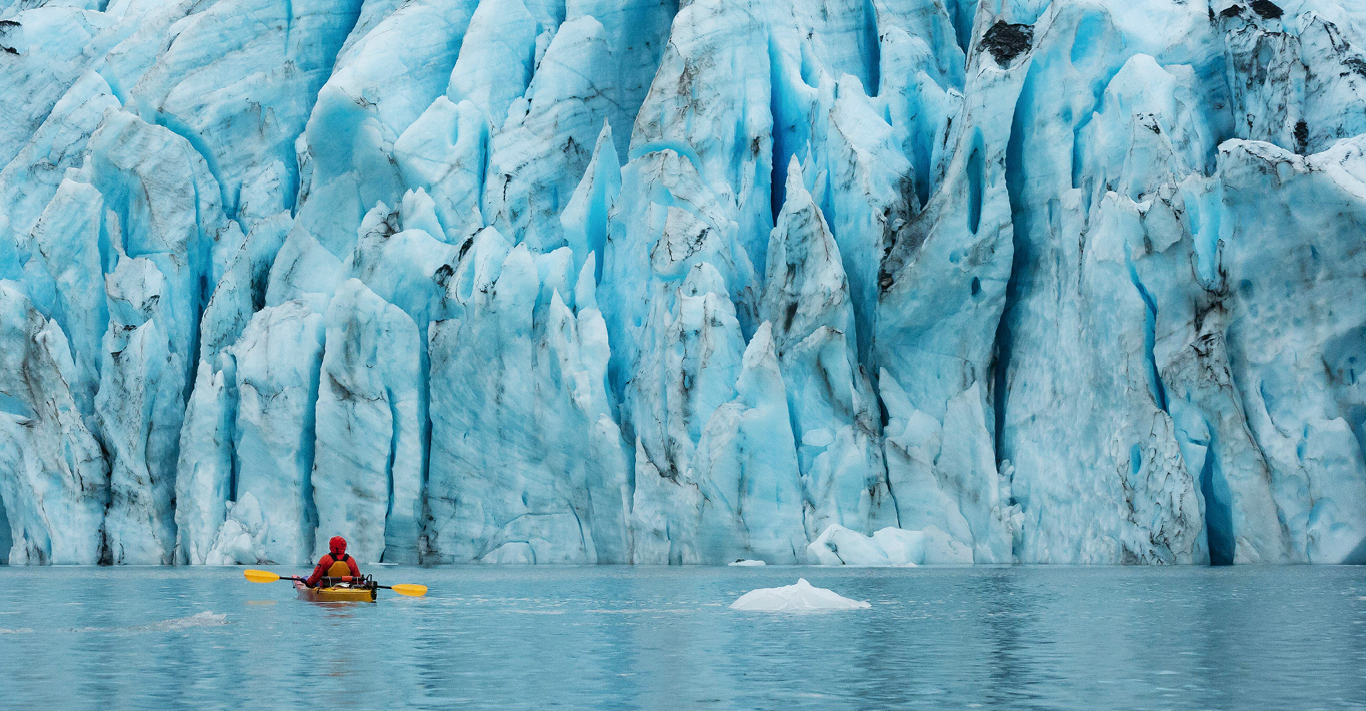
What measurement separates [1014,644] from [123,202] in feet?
79.5

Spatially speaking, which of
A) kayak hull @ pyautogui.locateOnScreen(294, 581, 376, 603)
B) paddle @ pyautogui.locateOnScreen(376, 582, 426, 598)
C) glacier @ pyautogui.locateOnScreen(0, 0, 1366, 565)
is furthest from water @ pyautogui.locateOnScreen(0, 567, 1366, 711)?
glacier @ pyautogui.locateOnScreen(0, 0, 1366, 565)

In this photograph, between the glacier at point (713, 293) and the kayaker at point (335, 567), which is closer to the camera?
the kayaker at point (335, 567)

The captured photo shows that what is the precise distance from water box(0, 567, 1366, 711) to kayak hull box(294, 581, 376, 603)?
0.25m

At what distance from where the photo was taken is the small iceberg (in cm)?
1325

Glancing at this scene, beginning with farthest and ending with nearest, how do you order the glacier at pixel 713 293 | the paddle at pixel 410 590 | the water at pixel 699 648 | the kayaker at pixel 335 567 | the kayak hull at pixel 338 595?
the glacier at pixel 713 293 → the kayaker at pixel 335 567 → the paddle at pixel 410 590 → the kayak hull at pixel 338 595 → the water at pixel 699 648

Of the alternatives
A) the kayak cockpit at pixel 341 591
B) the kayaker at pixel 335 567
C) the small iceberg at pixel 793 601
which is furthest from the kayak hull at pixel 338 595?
the small iceberg at pixel 793 601

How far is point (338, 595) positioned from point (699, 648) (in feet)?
24.4

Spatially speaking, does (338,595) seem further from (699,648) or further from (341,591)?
(699,648)

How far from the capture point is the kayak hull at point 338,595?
15.5 m

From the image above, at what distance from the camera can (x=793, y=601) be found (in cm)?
1338

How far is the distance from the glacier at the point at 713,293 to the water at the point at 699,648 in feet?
18.6

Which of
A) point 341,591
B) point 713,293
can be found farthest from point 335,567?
point 713,293

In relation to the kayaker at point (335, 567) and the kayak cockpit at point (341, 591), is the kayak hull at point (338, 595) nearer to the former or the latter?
the kayak cockpit at point (341, 591)

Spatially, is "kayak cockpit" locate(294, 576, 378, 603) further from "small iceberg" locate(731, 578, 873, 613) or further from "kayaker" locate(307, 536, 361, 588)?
"small iceberg" locate(731, 578, 873, 613)
